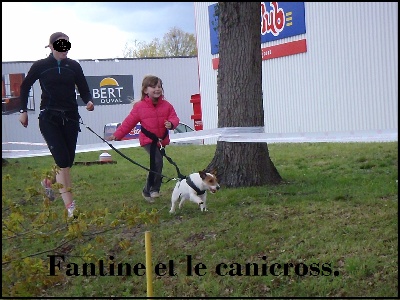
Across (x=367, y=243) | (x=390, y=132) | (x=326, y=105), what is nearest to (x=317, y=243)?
(x=367, y=243)

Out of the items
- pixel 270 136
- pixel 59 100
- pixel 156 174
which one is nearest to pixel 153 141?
pixel 156 174

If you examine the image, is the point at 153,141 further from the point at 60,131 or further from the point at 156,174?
the point at 60,131

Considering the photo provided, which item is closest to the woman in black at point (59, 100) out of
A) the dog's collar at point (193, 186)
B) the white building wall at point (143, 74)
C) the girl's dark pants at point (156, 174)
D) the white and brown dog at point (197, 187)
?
the girl's dark pants at point (156, 174)

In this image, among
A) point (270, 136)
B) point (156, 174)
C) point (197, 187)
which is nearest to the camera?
point (197, 187)

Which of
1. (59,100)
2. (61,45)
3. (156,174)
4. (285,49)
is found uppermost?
(285,49)

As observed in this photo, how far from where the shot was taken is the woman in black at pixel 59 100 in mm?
7484

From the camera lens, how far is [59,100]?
24.9 ft

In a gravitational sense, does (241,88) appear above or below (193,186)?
above

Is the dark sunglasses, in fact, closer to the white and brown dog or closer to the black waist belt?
the black waist belt

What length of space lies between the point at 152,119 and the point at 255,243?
2366 mm

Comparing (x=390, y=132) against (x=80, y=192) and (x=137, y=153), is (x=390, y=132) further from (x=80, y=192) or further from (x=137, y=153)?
(x=137, y=153)

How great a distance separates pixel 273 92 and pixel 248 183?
11257 millimetres

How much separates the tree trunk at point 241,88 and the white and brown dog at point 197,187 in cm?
115

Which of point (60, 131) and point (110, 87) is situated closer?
point (60, 131)
